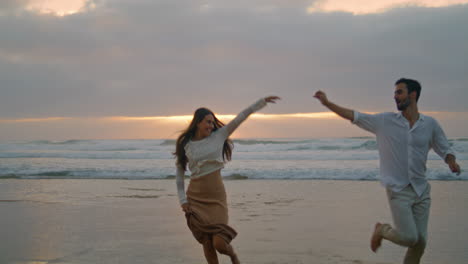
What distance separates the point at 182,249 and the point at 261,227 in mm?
1604

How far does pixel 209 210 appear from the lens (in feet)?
14.7

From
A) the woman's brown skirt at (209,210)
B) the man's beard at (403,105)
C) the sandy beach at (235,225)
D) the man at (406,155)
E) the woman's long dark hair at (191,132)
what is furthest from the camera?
the sandy beach at (235,225)

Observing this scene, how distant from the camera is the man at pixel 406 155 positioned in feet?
13.0

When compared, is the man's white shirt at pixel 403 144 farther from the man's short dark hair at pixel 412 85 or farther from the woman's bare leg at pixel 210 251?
the woman's bare leg at pixel 210 251

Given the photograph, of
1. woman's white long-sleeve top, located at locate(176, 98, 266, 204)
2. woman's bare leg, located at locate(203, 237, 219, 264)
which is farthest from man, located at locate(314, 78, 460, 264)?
woman's bare leg, located at locate(203, 237, 219, 264)

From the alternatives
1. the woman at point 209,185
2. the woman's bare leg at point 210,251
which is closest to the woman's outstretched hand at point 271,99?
the woman at point 209,185

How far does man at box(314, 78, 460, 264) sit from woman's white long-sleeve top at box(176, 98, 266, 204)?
31.8 inches

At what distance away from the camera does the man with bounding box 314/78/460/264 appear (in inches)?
156

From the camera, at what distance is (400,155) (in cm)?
399

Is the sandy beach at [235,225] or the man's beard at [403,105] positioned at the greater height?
the man's beard at [403,105]

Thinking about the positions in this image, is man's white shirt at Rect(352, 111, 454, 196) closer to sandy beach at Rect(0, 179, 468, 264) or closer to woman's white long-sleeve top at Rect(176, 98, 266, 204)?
woman's white long-sleeve top at Rect(176, 98, 266, 204)

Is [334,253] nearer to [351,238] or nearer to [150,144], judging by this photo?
[351,238]

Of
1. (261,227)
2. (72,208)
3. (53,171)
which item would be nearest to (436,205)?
(261,227)

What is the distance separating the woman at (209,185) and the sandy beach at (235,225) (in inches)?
36.4
